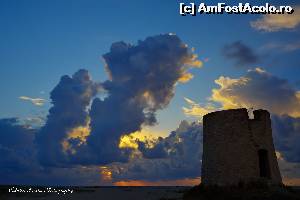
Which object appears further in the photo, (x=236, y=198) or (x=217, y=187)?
(x=217, y=187)

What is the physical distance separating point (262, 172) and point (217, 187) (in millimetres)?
3192

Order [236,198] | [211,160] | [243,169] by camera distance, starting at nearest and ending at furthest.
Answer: [236,198] < [243,169] < [211,160]

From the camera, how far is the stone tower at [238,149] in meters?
20.4

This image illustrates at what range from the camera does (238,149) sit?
20.7m

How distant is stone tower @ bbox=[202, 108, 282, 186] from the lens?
20.4 m

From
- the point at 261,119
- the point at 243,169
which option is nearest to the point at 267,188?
the point at 243,169

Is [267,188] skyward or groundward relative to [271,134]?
groundward

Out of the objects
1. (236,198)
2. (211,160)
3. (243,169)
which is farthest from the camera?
(211,160)

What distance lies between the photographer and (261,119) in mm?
21562

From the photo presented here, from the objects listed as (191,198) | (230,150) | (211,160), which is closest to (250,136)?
(230,150)

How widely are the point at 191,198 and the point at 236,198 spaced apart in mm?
3405

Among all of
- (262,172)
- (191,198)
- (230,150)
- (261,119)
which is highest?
(261,119)

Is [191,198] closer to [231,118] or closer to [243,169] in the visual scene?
[243,169]

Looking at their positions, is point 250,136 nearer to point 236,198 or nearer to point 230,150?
point 230,150
